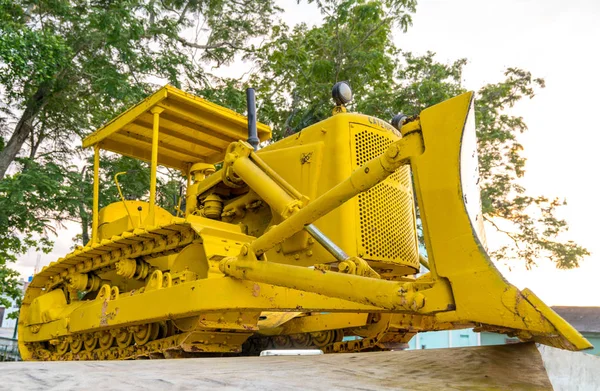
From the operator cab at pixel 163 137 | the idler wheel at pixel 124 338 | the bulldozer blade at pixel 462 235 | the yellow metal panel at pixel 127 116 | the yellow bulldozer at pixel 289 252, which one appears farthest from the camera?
the operator cab at pixel 163 137

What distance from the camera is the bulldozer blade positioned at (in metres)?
1.93

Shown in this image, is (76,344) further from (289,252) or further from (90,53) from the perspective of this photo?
(90,53)

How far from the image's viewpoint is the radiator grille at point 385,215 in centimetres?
380

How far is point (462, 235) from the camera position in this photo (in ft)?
7.14

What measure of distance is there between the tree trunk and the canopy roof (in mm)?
7426

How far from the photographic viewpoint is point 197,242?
4078 millimetres

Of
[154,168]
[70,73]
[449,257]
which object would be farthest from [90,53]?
[449,257]

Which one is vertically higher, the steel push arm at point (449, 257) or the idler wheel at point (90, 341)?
the steel push arm at point (449, 257)

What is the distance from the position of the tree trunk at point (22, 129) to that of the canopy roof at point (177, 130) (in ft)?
24.4

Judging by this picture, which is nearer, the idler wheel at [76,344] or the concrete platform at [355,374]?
the concrete platform at [355,374]

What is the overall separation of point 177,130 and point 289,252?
2400 mm

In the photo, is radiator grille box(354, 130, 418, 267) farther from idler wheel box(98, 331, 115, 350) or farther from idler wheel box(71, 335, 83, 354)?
idler wheel box(71, 335, 83, 354)

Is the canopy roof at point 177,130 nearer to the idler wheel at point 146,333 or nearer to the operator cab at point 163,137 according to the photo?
the operator cab at point 163,137

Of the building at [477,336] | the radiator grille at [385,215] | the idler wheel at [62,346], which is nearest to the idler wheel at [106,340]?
the idler wheel at [62,346]
